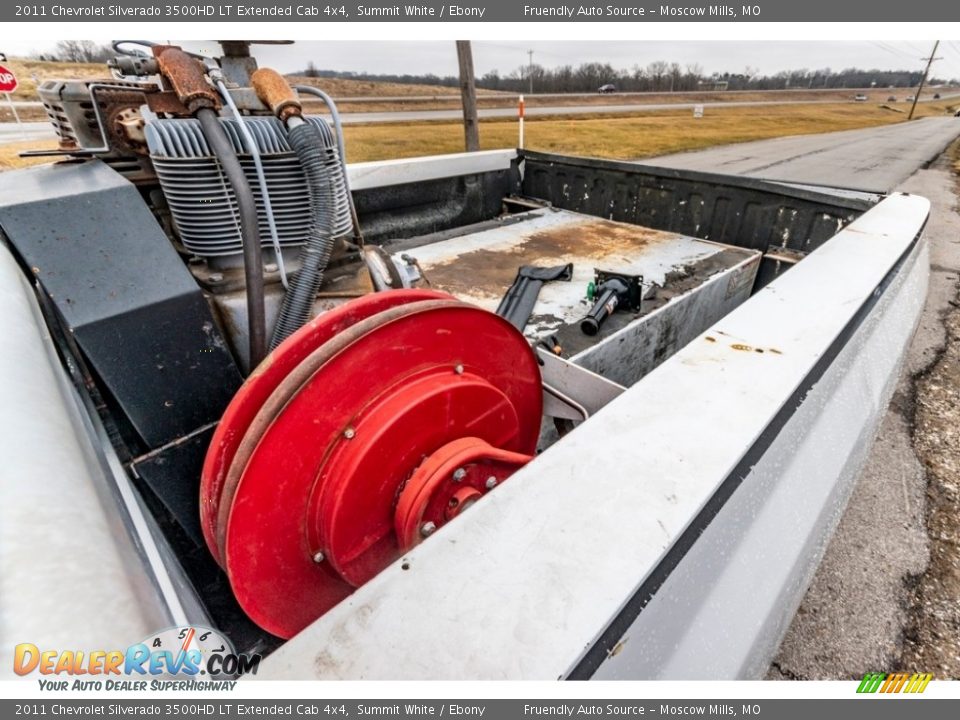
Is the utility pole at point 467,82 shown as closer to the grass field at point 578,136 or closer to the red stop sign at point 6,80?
the grass field at point 578,136

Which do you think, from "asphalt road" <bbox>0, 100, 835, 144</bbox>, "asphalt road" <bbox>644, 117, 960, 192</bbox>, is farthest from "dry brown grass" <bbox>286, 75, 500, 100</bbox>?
"asphalt road" <bbox>644, 117, 960, 192</bbox>

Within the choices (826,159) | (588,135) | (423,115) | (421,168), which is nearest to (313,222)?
(421,168)

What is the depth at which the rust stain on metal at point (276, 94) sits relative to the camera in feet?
4.36

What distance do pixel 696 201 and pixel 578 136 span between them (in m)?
16.9

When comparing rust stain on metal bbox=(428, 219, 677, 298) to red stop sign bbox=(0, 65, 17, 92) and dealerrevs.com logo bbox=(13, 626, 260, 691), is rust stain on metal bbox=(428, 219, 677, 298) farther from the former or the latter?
red stop sign bbox=(0, 65, 17, 92)

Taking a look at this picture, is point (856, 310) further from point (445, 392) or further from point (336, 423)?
point (336, 423)

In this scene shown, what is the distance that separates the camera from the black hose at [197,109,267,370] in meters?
1.18

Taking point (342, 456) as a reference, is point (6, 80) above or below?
above

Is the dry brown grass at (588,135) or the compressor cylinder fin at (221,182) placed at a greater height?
the compressor cylinder fin at (221,182)

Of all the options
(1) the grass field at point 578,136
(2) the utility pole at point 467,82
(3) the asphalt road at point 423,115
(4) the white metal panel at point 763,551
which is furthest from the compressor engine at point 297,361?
(3) the asphalt road at point 423,115

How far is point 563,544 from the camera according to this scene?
75 centimetres

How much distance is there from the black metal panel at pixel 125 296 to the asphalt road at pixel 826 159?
429 inches

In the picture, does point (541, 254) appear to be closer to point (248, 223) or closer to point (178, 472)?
point (248, 223)

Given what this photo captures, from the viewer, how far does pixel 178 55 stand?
1.35m
